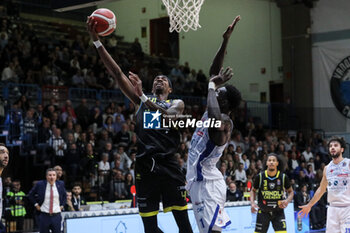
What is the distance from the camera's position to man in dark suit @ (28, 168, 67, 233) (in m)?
11.5

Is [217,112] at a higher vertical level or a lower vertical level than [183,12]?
lower

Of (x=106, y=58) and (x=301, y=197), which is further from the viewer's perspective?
(x=301, y=197)

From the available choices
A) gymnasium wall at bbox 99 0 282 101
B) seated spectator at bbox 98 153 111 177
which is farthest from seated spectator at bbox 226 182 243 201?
gymnasium wall at bbox 99 0 282 101

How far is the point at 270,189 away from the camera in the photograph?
10.3m

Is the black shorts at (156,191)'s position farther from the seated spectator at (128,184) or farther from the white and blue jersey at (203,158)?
the seated spectator at (128,184)

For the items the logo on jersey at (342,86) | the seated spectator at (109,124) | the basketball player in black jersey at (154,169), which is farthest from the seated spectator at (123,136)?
the basketball player in black jersey at (154,169)

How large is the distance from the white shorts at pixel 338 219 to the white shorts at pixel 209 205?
3.52 meters

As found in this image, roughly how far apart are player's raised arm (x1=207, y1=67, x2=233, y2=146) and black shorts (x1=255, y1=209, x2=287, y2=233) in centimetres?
472

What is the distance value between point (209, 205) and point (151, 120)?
4.01 feet

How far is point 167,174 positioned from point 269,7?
19.5 metres

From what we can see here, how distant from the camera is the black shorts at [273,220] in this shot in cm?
1007

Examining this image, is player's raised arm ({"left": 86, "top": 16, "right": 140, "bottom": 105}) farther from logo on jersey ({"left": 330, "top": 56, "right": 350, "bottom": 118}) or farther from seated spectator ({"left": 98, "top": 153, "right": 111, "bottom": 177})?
logo on jersey ({"left": 330, "top": 56, "right": 350, "bottom": 118})

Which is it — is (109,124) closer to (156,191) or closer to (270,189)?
(270,189)

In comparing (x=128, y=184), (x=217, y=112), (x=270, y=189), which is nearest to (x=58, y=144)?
(x=128, y=184)
